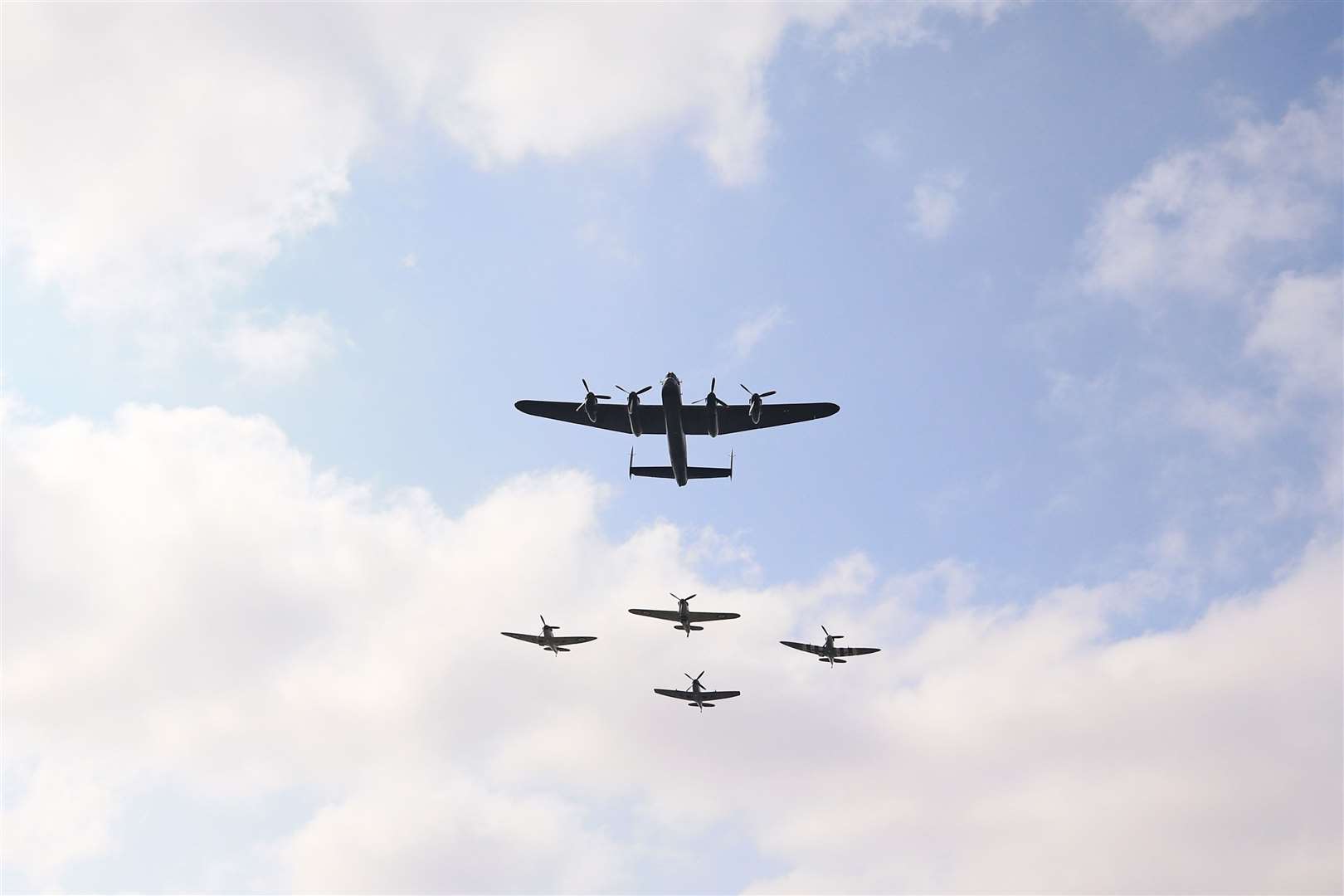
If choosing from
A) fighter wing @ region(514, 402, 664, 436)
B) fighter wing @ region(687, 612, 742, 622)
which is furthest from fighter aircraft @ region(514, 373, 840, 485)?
fighter wing @ region(687, 612, 742, 622)

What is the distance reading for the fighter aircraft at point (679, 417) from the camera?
61188mm

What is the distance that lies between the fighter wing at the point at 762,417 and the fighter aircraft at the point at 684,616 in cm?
1580

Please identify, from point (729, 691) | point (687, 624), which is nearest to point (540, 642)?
point (687, 624)

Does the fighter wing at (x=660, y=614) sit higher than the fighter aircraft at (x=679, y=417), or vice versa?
the fighter aircraft at (x=679, y=417)

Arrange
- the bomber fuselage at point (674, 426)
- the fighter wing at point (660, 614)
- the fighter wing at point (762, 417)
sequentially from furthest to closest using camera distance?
the fighter wing at point (660, 614) → the fighter wing at point (762, 417) → the bomber fuselage at point (674, 426)

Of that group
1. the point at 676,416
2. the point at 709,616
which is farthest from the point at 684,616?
the point at 676,416

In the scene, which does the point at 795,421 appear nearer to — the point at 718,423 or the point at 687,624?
the point at 718,423

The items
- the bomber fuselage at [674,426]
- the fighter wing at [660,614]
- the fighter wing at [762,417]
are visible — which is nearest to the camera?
the bomber fuselage at [674,426]

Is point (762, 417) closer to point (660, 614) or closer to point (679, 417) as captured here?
point (679, 417)

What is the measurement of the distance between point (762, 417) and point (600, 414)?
10506mm

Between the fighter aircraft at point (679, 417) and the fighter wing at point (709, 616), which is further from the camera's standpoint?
the fighter wing at point (709, 616)

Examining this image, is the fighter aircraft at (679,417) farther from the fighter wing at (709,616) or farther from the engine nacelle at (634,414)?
the fighter wing at (709,616)

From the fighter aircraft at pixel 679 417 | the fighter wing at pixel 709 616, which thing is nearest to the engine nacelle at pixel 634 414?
the fighter aircraft at pixel 679 417

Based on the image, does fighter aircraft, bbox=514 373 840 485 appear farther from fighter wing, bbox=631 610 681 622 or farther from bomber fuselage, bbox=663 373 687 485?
fighter wing, bbox=631 610 681 622
